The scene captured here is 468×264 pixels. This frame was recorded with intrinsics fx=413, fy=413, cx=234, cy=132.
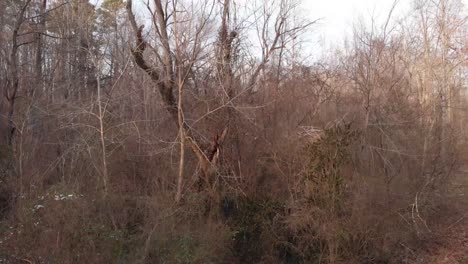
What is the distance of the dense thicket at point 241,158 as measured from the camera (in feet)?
30.3

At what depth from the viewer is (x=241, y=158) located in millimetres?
11844

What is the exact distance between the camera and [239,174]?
38.2 ft

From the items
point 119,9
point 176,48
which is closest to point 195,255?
point 176,48

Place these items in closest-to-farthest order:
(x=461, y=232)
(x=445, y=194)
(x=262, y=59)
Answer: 1. (x=461, y=232)
2. (x=445, y=194)
3. (x=262, y=59)

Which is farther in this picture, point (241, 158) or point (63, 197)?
point (241, 158)

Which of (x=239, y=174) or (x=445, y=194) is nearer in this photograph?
(x=239, y=174)

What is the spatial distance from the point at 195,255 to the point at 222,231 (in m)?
1.49

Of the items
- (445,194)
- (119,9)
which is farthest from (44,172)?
(119,9)

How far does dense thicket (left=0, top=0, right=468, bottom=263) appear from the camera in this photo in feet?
30.3

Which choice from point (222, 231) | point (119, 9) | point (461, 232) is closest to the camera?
point (222, 231)

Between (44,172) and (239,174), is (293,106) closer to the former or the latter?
(239,174)

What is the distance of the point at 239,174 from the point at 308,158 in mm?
2505

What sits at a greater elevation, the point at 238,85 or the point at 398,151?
the point at 238,85

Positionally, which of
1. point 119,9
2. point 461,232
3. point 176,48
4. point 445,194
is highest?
point 119,9
